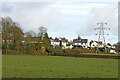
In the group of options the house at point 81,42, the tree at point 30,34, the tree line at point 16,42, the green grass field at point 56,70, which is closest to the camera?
the green grass field at point 56,70

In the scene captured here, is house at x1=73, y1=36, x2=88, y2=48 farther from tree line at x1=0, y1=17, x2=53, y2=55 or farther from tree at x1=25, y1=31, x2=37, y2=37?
tree line at x1=0, y1=17, x2=53, y2=55

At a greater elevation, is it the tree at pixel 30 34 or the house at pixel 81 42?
the tree at pixel 30 34

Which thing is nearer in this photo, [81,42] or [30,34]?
[30,34]

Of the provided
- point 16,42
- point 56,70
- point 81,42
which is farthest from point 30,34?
point 81,42

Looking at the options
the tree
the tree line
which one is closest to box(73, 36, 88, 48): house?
the tree

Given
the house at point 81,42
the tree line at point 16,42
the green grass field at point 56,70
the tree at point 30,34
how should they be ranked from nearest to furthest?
1. the green grass field at point 56,70
2. the tree line at point 16,42
3. the tree at point 30,34
4. the house at point 81,42

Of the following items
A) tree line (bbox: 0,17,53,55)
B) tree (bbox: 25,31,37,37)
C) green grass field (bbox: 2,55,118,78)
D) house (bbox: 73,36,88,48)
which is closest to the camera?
green grass field (bbox: 2,55,118,78)

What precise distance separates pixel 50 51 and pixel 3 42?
58.9 feet

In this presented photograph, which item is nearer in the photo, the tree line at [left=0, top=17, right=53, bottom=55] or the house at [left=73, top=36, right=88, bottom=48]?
the tree line at [left=0, top=17, right=53, bottom=55]

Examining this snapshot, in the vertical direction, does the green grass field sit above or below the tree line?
below

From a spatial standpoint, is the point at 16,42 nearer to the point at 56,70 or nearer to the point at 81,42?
the point at 56,70

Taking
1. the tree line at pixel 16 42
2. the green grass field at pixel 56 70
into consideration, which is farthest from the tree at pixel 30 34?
the green grass field at pixel 56 70

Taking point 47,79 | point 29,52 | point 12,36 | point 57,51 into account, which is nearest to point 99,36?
point 57,51

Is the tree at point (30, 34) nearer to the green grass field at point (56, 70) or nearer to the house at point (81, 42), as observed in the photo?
the green grass field at point (56, 70)
